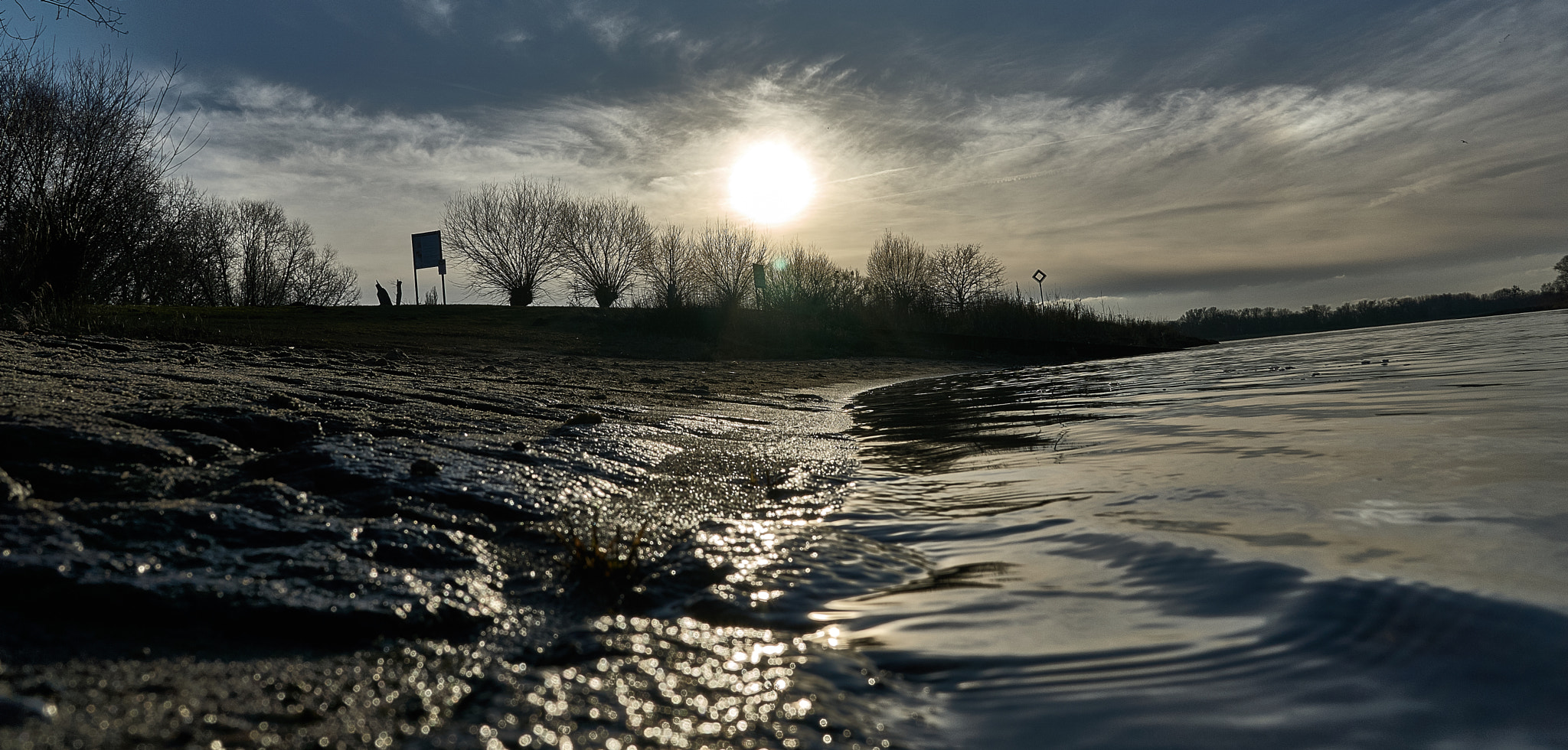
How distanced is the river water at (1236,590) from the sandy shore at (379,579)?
0.31 meters

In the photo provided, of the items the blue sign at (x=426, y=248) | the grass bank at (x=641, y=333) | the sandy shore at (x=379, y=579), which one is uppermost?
the blue sign at (x=426, y=248)

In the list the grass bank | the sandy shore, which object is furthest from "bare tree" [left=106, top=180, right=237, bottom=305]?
the sandy shore

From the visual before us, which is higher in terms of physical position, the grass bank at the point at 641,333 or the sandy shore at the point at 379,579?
the grass bank at the point at 641,333

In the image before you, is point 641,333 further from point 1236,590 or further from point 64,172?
point 1236,590

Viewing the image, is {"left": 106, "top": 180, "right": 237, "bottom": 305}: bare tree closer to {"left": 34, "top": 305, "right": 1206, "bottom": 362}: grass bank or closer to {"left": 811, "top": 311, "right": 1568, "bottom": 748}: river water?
{"left": 34, "top": 305, "right": 1206, "bottom": 362}: grass bank

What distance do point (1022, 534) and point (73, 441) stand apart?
347 cm

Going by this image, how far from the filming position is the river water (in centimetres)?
148

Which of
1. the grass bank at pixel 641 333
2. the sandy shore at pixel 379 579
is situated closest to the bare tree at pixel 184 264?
the grass bank at pixel 641 333

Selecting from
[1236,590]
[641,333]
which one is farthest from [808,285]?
[1236,590]

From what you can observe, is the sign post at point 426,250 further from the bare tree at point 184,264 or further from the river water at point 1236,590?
the river water at point 1236,590

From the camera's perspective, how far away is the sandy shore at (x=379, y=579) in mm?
1415

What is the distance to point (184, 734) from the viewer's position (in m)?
1.27

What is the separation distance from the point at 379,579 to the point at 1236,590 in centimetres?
237

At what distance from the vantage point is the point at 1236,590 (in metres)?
2.12
